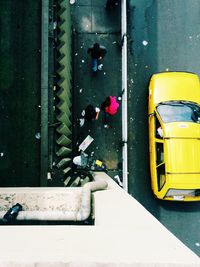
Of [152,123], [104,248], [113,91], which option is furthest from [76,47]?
[104,248]

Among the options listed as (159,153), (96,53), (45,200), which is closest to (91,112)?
(96,53)

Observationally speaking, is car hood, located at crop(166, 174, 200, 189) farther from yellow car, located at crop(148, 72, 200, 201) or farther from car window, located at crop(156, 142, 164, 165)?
car window, located at crop(156, 142, 164, 165)

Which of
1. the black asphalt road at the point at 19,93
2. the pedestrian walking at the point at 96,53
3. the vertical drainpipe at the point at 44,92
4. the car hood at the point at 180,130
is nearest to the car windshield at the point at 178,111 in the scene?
the car hood at the point at 180,130

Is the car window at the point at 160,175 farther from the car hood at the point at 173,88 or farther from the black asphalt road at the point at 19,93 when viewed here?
the black asphalt road at the point at 19,93

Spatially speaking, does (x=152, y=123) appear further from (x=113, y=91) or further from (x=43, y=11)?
(x=43, y=11)

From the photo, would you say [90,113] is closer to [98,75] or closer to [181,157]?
[98,75]

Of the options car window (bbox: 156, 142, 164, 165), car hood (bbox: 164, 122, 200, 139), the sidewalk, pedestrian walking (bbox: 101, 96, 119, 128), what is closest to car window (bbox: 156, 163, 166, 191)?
car window (bbox: 156, 142, 164, 165)
